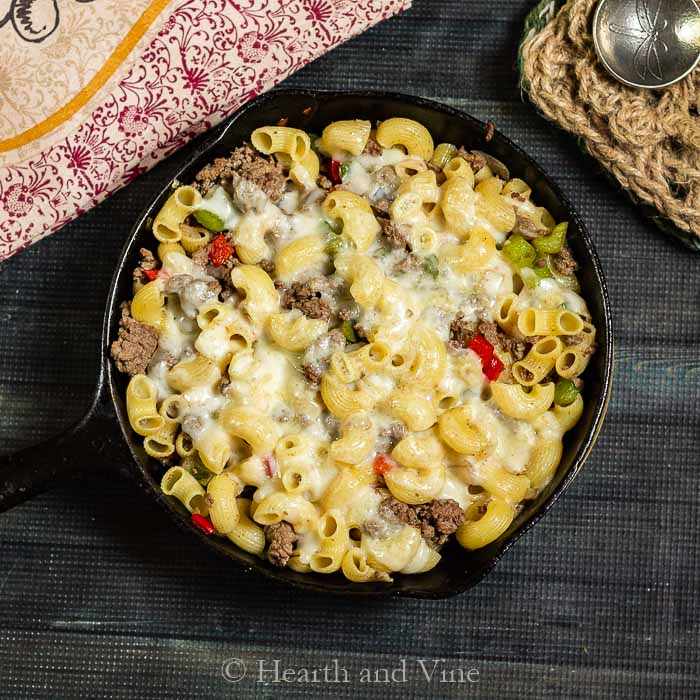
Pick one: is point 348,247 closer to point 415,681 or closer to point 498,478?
point 498,478

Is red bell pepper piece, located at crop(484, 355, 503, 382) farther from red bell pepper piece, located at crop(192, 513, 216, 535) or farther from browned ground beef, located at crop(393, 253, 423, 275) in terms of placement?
red bell pepper piece, located at crop(192, 513, 216, 535)

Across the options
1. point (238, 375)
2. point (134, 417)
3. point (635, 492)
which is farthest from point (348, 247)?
point (635, 492)

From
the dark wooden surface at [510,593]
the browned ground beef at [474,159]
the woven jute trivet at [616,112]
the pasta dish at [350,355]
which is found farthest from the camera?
the dark wooden surface at [510,593]

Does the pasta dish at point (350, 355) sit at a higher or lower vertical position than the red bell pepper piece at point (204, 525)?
higher

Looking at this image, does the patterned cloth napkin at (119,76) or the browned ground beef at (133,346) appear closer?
the browned ground beef at (133,346)

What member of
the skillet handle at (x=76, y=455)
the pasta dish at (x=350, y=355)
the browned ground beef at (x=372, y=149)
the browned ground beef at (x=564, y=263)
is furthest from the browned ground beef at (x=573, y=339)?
the skillet handle at (x=76, y=455)

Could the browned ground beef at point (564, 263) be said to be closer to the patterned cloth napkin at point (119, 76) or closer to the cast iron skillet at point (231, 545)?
the cast iron skillet at point (231, 545)

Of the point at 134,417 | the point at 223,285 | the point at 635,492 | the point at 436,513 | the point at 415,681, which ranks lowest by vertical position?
the point at 415,681
